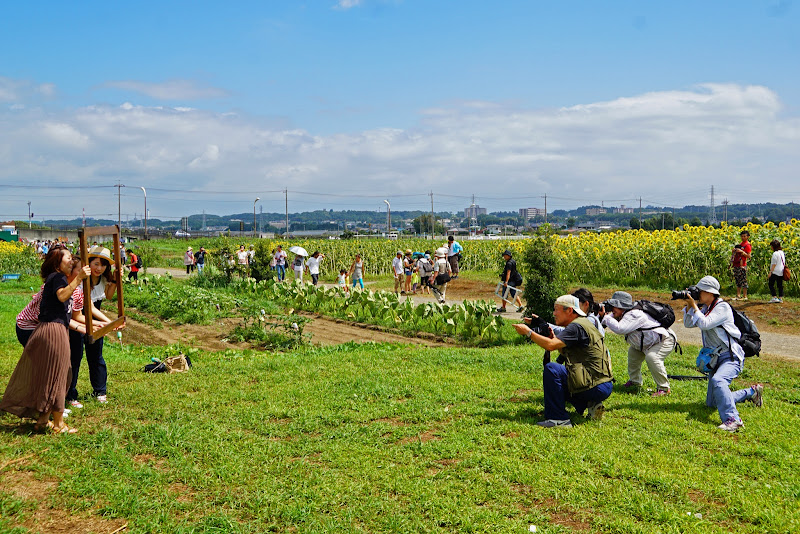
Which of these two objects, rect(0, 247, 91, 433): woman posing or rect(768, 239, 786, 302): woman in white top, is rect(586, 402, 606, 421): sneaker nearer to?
rect(0, 247, 91, 433): woman posing

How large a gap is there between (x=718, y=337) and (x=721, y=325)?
0.15 meters

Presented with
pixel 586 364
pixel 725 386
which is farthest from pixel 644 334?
pixel 586 364

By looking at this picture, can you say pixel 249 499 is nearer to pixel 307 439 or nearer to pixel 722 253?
pixel 307 439

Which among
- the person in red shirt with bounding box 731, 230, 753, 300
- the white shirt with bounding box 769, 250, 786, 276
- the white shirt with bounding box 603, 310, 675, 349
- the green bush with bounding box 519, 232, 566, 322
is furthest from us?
the person in red shirt with bounding box 731, 230, 753, 300

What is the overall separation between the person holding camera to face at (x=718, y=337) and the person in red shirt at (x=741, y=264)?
11048 millimetres

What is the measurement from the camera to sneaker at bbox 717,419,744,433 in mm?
6332

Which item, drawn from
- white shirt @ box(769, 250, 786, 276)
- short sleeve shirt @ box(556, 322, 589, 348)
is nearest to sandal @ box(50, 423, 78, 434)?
short sleeve shirt @ box(556, 322, 589, 348)

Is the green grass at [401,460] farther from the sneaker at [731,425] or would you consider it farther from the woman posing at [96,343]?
the woman posing at [96,343]

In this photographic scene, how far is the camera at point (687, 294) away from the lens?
6.78 m

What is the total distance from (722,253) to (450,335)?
10.4 m

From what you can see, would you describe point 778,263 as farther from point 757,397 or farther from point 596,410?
point 596,410

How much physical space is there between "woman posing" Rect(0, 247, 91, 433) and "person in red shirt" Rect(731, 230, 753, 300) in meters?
15.9

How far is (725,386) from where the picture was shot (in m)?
6.54

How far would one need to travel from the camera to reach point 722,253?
1877 cm
